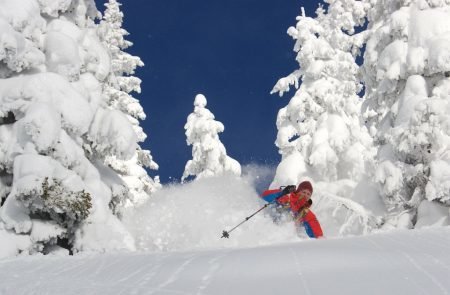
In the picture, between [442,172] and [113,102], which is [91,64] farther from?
[113,102]

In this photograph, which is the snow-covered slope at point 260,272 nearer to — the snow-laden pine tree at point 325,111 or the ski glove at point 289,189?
Result: the ski glove at point 289,189

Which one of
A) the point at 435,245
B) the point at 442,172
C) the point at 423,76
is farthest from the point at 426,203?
the point at 435,245

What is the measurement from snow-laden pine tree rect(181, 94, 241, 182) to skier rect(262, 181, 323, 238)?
62.8 ft

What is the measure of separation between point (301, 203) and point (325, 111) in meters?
13.2

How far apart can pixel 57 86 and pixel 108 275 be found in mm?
6798

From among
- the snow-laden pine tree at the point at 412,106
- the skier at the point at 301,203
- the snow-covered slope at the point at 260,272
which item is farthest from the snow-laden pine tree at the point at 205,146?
the snow-covered slope at the point at 260,272

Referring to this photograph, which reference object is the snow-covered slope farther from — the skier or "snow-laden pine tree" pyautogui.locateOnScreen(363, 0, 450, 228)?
"snow-laden pine tree" pyautogui.locateOnScreen(363, 0, 450, 228)

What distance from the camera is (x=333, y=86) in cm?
2494

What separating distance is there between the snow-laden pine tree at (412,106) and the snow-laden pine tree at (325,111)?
4310 millimetres

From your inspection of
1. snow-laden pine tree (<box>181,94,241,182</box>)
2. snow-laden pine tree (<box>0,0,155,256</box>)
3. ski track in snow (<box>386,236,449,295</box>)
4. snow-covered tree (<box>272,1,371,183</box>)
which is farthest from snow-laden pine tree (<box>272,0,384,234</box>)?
ski track in snow (<box>386,236,449,295</box>)

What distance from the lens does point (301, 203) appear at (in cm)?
1228

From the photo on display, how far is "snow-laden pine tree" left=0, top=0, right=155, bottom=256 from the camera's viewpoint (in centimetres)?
1046

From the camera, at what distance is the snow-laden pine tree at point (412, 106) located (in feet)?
49.8

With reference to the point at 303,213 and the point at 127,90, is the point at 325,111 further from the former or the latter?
the point at 303,213
